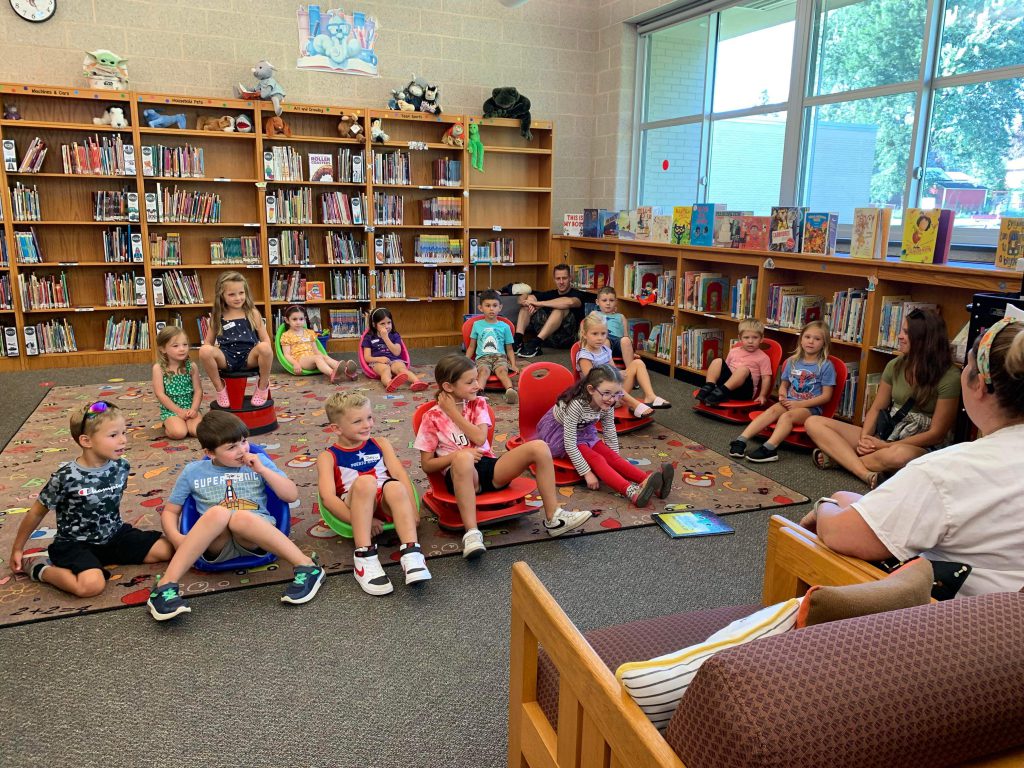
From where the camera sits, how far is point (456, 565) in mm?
2887

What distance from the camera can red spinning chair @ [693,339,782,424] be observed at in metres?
4.85

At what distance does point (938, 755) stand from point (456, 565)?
2.07m

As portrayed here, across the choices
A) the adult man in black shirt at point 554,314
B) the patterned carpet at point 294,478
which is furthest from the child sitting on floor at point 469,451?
the adult man in black shirt at point 554,314

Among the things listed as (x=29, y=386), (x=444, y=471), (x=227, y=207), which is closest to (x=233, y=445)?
(x=444, y=471)

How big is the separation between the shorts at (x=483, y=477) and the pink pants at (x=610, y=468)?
2.15 ft

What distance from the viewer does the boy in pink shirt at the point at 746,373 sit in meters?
4.83

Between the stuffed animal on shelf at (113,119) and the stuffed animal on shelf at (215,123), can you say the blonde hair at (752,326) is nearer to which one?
the stuffed animal on shelf at (215,123)

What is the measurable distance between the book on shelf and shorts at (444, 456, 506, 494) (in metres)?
2.73

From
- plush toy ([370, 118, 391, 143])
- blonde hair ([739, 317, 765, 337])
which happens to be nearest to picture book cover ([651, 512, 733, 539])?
blonde hair ([739, 317, 765, 337])

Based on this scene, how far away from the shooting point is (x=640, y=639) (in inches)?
64.3

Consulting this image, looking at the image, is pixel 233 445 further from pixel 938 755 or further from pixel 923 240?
pixel 923 240

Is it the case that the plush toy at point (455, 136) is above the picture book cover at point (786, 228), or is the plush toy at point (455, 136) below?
above

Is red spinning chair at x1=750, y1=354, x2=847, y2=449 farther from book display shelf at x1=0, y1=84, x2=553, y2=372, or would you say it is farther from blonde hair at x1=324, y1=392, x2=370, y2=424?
book display shelf at x1=0, y1=84, x2=553, y2=372

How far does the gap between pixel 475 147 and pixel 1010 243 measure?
195 inches
